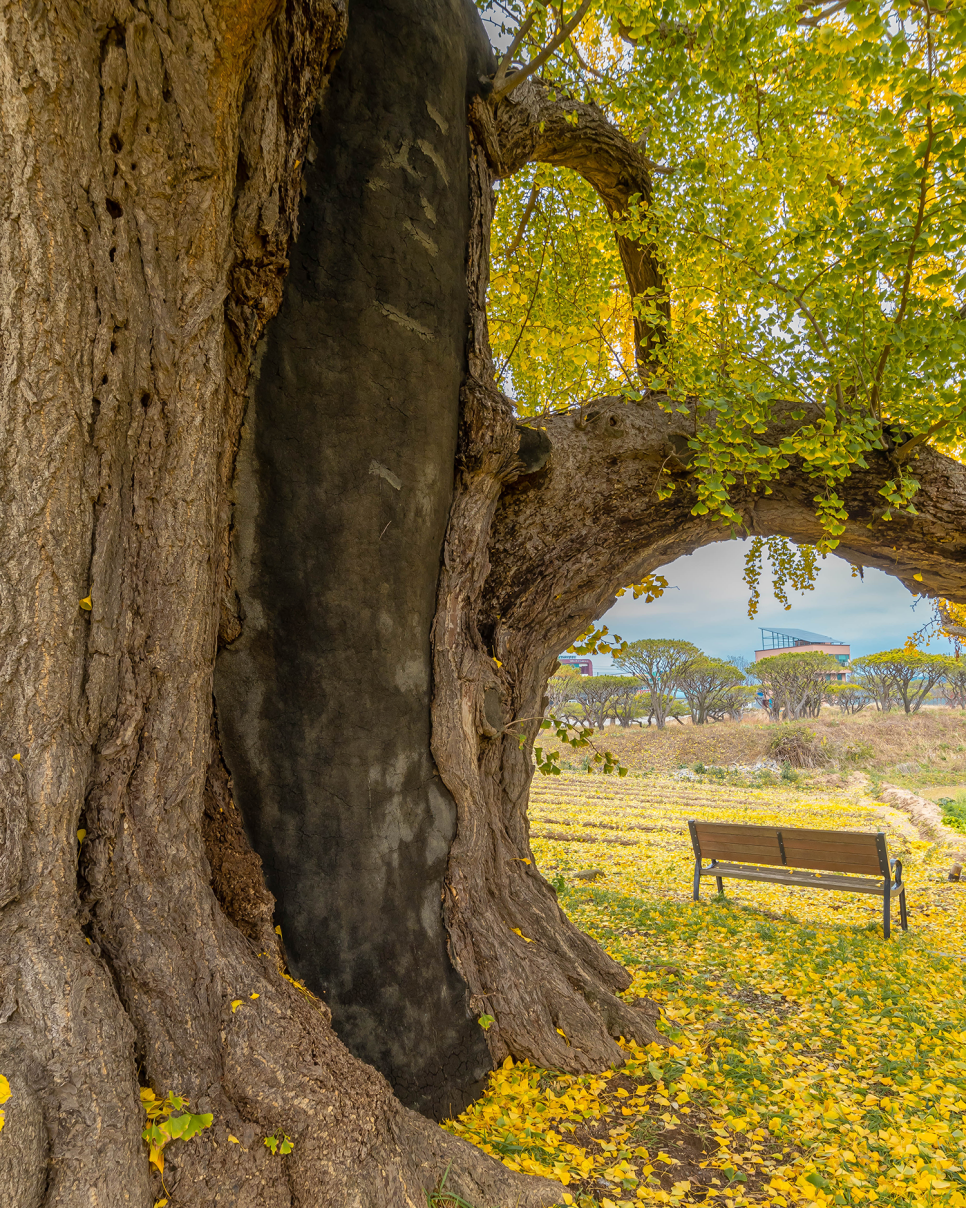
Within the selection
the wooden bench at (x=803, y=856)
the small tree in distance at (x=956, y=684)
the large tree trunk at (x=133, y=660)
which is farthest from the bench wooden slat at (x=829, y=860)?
the small tree in distance at (x=956, y=684)

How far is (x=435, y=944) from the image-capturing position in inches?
125

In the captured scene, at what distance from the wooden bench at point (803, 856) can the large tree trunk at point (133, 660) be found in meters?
4.90

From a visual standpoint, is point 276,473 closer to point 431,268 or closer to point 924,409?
point 431,268

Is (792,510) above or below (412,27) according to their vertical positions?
below

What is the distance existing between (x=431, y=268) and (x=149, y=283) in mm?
1364

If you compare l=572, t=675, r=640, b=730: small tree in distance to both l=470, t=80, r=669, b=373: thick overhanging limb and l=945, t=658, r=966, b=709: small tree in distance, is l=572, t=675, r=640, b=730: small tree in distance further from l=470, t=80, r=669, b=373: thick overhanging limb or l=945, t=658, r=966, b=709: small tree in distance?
l=470, t=80, r=669, b=373: thick overhanging limb

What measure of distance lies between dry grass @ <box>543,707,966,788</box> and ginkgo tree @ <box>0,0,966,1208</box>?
18538 mm

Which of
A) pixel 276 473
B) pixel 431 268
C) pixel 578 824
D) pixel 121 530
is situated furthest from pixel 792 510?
pixel 578 824

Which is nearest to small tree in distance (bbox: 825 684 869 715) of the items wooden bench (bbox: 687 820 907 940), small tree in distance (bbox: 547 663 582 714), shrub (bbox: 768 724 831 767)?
small tree in distance (bbox: 547 663 582 714)

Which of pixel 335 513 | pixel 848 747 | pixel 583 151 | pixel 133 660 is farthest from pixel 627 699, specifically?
pixel 133 660

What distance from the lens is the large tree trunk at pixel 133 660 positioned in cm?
193

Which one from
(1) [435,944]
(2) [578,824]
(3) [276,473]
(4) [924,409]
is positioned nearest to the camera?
(3) [276,473]

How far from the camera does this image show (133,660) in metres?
2.33

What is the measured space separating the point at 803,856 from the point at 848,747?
765 inches
